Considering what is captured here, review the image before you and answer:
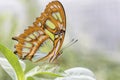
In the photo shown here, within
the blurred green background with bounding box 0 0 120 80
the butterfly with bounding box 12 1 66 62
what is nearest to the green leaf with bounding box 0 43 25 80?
the butterfly with bounding box 12 1 66 62

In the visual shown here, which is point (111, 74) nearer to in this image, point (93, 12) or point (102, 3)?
point (93, 12)

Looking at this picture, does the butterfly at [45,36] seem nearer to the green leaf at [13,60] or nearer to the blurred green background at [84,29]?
the green leaf at [13,60]

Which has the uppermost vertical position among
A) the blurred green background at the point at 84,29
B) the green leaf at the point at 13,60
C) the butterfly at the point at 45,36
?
the blurred green background at the point at 84,29

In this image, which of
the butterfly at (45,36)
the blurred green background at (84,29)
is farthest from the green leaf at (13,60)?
the blurred green background at (84,29)

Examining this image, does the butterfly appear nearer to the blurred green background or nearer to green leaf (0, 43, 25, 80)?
green leaf (0, 43, 25, 80)

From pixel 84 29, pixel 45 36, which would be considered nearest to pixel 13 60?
pixel 45 36

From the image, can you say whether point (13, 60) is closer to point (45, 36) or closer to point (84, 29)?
point (45, 36)
